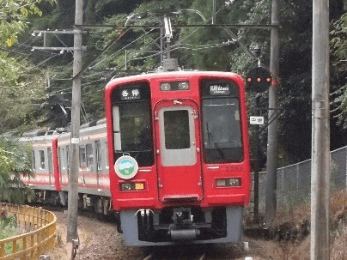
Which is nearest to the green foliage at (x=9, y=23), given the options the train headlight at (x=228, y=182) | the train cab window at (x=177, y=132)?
the train cab window at (x=177, y=132)

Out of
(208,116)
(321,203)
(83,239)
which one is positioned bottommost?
(83,239)

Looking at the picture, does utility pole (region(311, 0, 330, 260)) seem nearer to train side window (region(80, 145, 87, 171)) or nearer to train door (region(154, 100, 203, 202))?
train door (region(154, 100, 203, 202))

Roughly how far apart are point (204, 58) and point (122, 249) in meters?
13.3

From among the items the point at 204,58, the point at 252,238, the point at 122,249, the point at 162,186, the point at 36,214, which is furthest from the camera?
the point at 204,58

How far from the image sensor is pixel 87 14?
151 ft

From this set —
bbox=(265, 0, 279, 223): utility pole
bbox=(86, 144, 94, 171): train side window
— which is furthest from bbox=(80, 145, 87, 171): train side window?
bbox=(265, 0, 279, 223): utility pole

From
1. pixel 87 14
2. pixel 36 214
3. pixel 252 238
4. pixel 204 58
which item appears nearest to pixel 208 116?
pixel 252 238

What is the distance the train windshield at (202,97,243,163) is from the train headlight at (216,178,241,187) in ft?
1.10

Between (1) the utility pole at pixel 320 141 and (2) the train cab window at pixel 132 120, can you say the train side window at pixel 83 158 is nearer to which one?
(2) the train cab window at pixel 132 120

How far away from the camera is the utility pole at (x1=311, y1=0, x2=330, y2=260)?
11.9 m

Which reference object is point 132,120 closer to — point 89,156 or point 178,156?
point 178,156

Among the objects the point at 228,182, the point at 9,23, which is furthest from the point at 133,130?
the point at 9,23

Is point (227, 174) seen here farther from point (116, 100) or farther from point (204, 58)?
point (204, 58)

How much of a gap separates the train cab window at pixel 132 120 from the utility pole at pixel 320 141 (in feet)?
15.0
